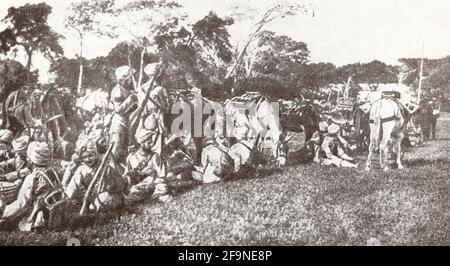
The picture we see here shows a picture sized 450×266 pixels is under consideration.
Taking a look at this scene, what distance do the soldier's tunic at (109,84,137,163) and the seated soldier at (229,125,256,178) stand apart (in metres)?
1.43

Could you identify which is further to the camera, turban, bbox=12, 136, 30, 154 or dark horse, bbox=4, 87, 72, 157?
dark horse, bbox=4, 87, 72, 157

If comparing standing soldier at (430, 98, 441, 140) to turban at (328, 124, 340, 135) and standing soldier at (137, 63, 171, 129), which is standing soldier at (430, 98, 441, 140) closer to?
turban at (328, 124, 340, 135)

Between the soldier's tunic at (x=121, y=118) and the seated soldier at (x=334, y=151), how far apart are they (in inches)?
108

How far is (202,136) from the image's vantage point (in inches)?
286

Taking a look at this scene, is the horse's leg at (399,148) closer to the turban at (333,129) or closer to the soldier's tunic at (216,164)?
the turban at (333,129)

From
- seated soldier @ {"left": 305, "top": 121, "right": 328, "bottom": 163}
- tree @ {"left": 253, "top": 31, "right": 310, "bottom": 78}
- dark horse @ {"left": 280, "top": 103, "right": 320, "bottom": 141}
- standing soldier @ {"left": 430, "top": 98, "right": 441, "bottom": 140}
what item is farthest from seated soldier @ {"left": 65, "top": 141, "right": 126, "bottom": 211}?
standing soldier @ {"left": 430, "top": 98, "right": 441, "bottom": 140}

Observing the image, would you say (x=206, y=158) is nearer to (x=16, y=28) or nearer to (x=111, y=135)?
(x=111, y=135)

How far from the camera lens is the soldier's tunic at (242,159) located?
7125mm

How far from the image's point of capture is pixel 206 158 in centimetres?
708

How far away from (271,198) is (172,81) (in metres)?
2.00

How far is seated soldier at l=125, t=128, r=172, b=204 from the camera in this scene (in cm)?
663

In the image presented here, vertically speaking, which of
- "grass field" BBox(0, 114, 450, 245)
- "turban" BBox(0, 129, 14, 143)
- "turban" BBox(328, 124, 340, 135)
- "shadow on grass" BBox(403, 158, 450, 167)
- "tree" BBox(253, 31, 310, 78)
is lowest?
"grass field" BBox(0, 114, 450, 245)

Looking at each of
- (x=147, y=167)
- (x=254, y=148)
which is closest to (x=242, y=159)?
(x=254, y=148)
